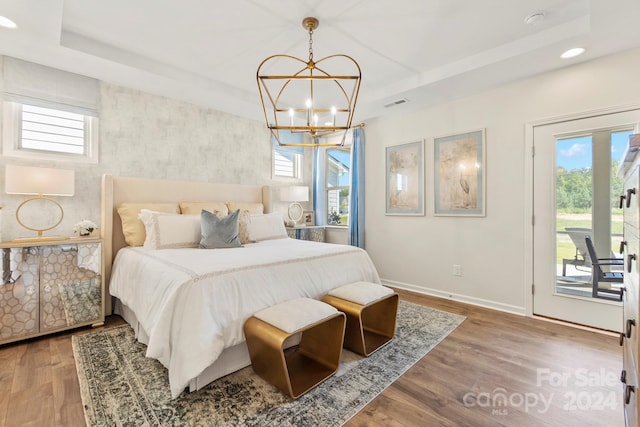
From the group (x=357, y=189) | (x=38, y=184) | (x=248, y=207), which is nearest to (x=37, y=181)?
(x=38, y=184)

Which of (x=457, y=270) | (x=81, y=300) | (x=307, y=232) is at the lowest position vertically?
(x=81, y=300)

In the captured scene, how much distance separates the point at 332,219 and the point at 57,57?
4126 mm

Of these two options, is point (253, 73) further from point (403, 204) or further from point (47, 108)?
point (403, 204)

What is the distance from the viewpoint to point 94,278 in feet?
9.05

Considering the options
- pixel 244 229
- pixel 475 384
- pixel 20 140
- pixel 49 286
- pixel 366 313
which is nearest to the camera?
pixel 475 384

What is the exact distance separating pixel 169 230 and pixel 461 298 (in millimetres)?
3445

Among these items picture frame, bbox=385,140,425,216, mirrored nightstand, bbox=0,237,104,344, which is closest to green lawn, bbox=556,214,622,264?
picture frame, bbox=385,140,425,216

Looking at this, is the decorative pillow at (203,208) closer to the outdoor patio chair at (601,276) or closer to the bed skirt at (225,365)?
the bed skirt at (225,365)

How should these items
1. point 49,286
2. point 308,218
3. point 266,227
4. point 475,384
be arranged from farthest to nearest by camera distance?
point 308,218, point 266,227, point 49,286, point 475,384

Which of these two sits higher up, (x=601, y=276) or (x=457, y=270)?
(x=601, y=276)

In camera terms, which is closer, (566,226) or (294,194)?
(566,226)

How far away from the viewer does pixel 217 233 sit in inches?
117

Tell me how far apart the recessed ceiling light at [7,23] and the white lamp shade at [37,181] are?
108 cm

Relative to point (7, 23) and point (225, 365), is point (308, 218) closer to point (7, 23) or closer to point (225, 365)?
point (225, 365)
